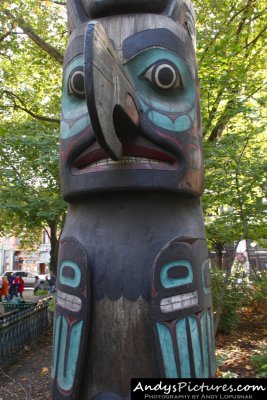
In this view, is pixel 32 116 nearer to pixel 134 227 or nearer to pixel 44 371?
pixel 44 371

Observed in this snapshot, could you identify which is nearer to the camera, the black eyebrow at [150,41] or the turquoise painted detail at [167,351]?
the turquoise painted detail at [167,351]

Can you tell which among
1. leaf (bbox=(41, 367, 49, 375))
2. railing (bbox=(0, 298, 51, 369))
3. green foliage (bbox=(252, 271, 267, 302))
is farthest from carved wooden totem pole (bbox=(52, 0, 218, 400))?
green foliage (bbox=(252, 271, 267, 302))

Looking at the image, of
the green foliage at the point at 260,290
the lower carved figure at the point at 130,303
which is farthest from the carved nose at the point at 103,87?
the green foliage at the point at 260,290

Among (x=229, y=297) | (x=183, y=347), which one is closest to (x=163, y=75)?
(x=183, y=347)

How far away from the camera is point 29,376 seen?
6.55 metres

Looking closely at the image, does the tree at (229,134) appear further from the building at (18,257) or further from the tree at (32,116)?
the building at (18,257)

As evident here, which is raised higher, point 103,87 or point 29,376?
point 103,87

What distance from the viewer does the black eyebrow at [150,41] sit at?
8.89 feet

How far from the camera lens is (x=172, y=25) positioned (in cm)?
287

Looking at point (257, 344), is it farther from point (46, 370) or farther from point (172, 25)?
point (172, 25)

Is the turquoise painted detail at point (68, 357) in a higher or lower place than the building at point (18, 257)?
lower

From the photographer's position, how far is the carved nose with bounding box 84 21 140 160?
6.26ft

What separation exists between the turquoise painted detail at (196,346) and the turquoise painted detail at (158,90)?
1.20 metres

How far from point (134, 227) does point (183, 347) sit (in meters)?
0.75
